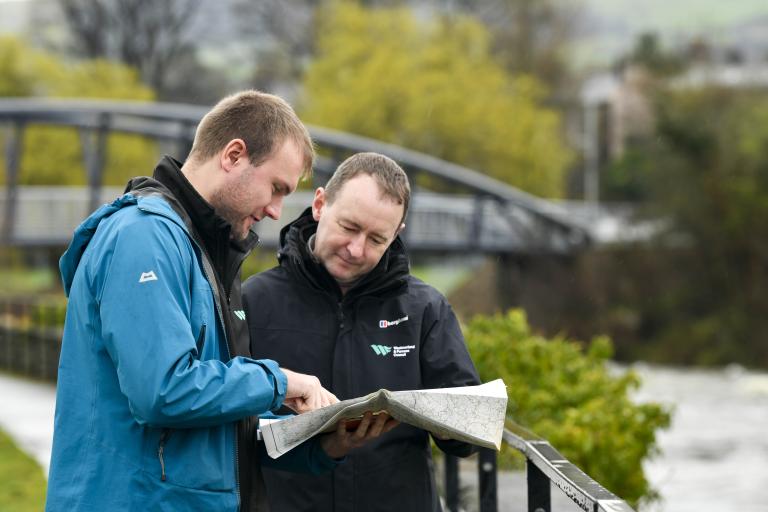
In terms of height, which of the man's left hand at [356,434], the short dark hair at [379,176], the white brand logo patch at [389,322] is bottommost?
the man's left hand at [356,434]

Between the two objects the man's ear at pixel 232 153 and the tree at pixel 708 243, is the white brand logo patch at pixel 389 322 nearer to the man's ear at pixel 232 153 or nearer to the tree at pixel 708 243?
the man's ear at pixel 232 153

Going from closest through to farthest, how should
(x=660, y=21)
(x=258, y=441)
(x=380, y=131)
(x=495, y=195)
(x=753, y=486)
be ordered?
(x=258, y=441) → (x=753, y=486) → (x=495, y=195) → (x=380, y=131) → (x=660, y=21)

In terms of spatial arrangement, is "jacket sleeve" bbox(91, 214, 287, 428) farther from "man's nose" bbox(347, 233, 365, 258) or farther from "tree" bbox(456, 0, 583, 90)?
"tree" bbox(456, 0, 583, 90)

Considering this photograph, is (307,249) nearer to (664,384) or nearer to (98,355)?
(98,355)

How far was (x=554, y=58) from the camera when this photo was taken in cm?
5931

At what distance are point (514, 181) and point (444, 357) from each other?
1735 inches

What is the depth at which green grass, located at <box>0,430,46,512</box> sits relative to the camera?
28.1ft

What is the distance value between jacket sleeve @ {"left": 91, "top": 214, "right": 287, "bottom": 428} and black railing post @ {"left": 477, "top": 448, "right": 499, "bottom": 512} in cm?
205

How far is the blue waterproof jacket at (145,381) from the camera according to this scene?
2680mm

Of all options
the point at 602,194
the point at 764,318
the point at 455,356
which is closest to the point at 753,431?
the point at 764,318

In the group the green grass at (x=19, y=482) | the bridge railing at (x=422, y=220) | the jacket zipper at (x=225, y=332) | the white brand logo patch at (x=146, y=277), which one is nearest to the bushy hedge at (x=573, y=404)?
the green grass at (x=19, y=482)

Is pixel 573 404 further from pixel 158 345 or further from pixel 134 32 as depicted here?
pixel 134 32

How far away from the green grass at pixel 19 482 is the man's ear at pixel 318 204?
16.9 ft

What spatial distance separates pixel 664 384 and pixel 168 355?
25.6 metres
